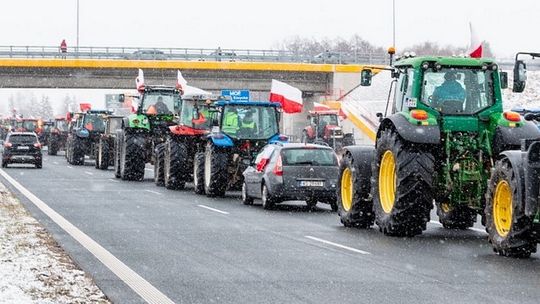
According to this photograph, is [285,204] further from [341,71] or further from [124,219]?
[341,71]

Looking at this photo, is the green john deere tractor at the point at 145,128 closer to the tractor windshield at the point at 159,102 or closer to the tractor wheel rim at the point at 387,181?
the tractor windshield at the point at 159,102

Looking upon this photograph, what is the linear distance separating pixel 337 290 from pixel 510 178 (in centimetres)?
395

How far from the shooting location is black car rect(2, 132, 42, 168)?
46844 millimetres

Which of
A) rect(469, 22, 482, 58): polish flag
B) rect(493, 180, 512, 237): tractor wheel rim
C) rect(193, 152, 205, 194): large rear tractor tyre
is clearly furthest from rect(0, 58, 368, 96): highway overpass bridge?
rect(493, 180, 512, 237): tractor wheel rim

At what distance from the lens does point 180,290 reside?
11367 mm

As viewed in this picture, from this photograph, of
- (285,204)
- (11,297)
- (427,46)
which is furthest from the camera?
(427,46)

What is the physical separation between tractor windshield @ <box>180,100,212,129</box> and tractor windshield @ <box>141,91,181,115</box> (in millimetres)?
4740

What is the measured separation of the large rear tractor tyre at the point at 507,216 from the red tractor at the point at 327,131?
38.9 metres

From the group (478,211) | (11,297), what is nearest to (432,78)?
(478,211)

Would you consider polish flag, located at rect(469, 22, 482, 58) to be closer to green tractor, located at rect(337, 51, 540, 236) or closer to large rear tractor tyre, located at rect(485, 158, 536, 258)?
green tractor, located at rect(337, 51, 540, 236)

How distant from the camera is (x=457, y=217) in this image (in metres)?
19.5

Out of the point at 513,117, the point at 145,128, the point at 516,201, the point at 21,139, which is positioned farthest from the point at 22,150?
the point at 516,201

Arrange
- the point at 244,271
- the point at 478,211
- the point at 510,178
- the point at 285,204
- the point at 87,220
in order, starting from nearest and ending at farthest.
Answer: the point at 244,271
the point at 510,178
the point at 478,211
the point at 87,220
the point at 285,204

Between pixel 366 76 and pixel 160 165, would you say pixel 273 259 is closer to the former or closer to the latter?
pixel 366 76
